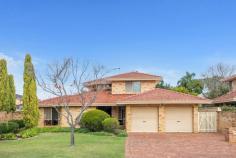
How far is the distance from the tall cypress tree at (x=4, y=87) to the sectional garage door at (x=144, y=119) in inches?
417

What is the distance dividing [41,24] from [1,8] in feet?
12.1

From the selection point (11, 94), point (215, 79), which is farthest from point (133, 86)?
Answer: point (215, 79)

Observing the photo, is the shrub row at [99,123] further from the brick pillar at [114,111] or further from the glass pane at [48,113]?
the glass pane at [48,113]

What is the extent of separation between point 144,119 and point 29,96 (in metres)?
10.0

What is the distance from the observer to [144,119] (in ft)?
94.7

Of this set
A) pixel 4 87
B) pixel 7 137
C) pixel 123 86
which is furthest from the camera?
pixel 123 86

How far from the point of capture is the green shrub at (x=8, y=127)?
24297mm

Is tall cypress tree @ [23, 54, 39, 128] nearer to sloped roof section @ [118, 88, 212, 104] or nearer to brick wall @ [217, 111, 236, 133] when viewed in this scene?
sloped roof section @ [118, 88, 212, 104]

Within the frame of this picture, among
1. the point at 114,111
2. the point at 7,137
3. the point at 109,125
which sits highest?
the point at 114,111

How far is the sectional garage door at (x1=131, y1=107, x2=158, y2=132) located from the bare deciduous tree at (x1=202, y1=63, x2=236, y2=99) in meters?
22.5

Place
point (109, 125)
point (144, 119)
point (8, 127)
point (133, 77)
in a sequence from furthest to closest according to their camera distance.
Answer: point (133, 77) → point (144, 119) → point (109, 125) → point (8, 127)

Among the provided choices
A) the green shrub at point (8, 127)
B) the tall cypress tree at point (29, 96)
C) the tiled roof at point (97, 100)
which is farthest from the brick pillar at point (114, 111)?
the green shrub at point (8, 127)

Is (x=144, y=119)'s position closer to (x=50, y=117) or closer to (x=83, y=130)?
(x=83, y=130)

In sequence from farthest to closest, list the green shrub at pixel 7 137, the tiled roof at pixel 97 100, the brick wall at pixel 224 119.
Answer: the tiled roof at pixel 97 100, the brick wall at pixel 224 119, the green shrub at pixel 7 137
